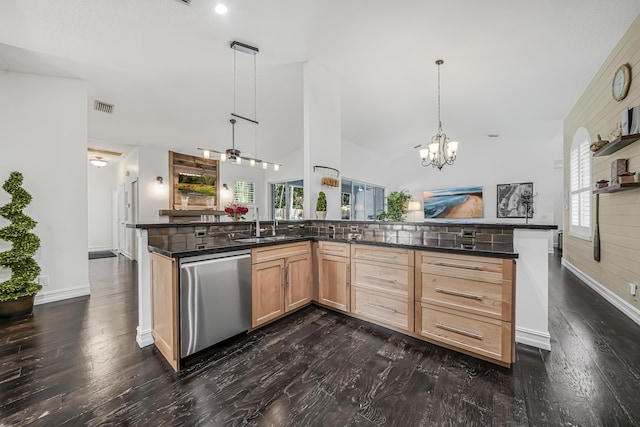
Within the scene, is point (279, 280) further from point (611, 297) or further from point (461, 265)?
point (611, 297)

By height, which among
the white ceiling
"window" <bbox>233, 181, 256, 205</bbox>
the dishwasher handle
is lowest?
the dishwasher handle

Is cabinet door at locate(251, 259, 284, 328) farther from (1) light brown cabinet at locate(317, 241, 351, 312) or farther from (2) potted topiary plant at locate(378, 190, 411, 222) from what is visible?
(2) potted topiary plant at locate(378, 190, 411, 222)

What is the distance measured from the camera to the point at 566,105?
4.76 m

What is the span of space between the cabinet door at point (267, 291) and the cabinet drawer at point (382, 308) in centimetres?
78

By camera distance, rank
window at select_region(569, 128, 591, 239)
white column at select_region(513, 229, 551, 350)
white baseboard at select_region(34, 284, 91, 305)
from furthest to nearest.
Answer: window at select_region(569, 128, 591, 239) → white baseboard at select_region(34, 284, 91, 305) → white column at select_region(513, 229, 551, 350)

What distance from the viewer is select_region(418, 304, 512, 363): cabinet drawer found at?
6.12 feet

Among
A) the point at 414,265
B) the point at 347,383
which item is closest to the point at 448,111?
the point at 414,265

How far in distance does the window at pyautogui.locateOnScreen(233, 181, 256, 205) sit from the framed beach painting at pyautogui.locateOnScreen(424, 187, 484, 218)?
17.8ft

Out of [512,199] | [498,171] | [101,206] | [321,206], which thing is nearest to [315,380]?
[321,206]

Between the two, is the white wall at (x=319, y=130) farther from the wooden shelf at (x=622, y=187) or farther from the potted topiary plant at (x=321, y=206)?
the wooden shelf at (x=622, y=187)

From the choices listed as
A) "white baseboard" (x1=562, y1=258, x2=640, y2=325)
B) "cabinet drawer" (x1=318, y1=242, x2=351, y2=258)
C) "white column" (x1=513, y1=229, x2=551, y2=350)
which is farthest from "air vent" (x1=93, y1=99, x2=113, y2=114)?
"white baseboard" (x1=562, y1=258, x2=640, y2=325)

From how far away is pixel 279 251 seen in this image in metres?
2.63

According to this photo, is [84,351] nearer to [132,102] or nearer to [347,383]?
[347,383]

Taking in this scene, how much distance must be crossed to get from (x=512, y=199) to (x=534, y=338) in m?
5.82
